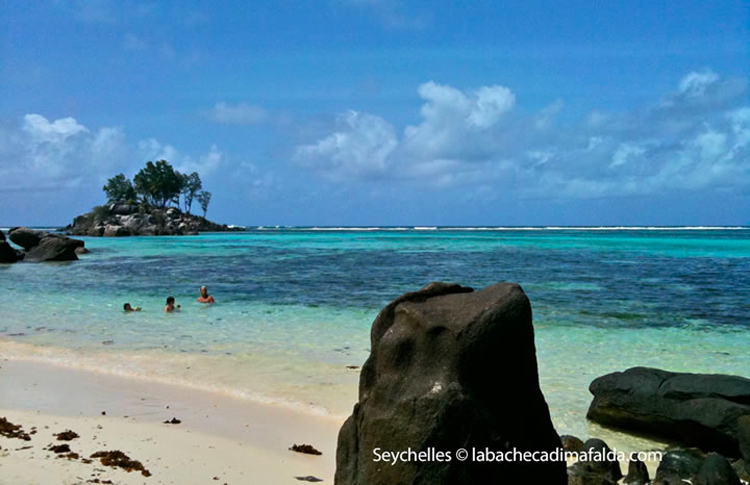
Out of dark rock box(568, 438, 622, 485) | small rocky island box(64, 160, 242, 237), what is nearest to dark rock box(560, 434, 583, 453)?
dark rock box(568, 438, 622, 485)

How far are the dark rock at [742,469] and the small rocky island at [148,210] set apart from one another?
10617cm

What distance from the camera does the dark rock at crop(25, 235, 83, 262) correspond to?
41.7 m

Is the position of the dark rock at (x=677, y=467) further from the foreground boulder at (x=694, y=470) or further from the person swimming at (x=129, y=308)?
the person swimming at (x=129, y=308)

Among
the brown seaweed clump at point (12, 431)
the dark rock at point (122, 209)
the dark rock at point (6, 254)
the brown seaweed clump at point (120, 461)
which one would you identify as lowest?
the brown seaweed clump at point (120, 461)

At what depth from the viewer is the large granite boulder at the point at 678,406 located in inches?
286

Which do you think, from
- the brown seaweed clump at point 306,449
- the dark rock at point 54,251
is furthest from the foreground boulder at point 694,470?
the dark rock at point 54,251

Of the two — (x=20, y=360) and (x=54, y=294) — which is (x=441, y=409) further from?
(x=54, y=294)

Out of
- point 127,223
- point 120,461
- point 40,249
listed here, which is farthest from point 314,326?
point 127,223

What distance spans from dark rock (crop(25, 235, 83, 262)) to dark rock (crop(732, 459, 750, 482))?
43949mm

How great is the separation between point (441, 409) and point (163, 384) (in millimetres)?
7194

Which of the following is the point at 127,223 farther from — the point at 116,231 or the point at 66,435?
the point at 66,435

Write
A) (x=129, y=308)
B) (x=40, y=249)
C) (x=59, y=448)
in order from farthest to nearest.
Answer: (x=40, y=249) < (x=129, y=308) < (x=59, y=448)

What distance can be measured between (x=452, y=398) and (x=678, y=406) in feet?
16.5

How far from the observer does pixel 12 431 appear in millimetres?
6848
